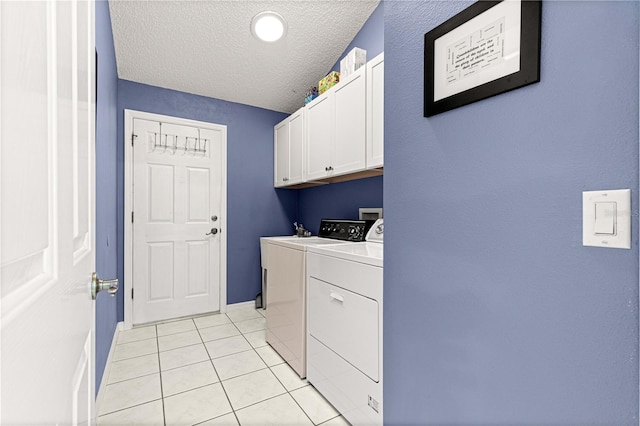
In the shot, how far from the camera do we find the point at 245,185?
11.5ft

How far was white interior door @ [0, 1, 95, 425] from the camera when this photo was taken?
0.85ft

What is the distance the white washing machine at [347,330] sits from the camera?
143 cm

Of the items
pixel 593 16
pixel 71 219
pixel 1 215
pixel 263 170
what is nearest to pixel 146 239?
pixel 263 170

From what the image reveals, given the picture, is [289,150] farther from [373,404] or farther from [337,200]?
[373,404]

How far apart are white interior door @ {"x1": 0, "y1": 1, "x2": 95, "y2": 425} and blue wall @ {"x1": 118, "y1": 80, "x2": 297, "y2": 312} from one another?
287 centimetres

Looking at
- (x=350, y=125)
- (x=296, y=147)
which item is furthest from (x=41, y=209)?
(x=296, y=147)

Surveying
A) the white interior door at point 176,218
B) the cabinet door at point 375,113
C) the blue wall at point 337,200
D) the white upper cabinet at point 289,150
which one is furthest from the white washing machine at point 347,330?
the white interior door at point 176,218

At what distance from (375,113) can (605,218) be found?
1604 millimetres

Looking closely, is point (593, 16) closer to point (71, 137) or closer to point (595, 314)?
point (595, 314)

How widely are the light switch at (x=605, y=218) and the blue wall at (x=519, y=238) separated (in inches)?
1.4

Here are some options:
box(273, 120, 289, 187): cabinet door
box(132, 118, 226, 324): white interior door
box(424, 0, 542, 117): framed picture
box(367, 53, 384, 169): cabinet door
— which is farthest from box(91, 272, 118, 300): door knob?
box(273, 120, 289, 187): cabinet door

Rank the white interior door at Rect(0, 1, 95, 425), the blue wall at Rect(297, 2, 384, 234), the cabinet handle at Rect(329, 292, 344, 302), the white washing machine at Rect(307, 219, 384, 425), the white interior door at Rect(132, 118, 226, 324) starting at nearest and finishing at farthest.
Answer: the white interior door at Rect(0, 1, 95, 425) < the white washing machine at Rect(307, 219, 384, 425) < the cabinet handle at Rect(329, 292, 344, 302) < the blue wall at Rect(297, 2, 384, 234) < the white interior door at Rect(132, 118, 226, 324)

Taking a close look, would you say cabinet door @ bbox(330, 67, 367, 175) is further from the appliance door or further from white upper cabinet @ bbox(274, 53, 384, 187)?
the appliance door

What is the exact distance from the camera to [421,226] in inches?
43.5
